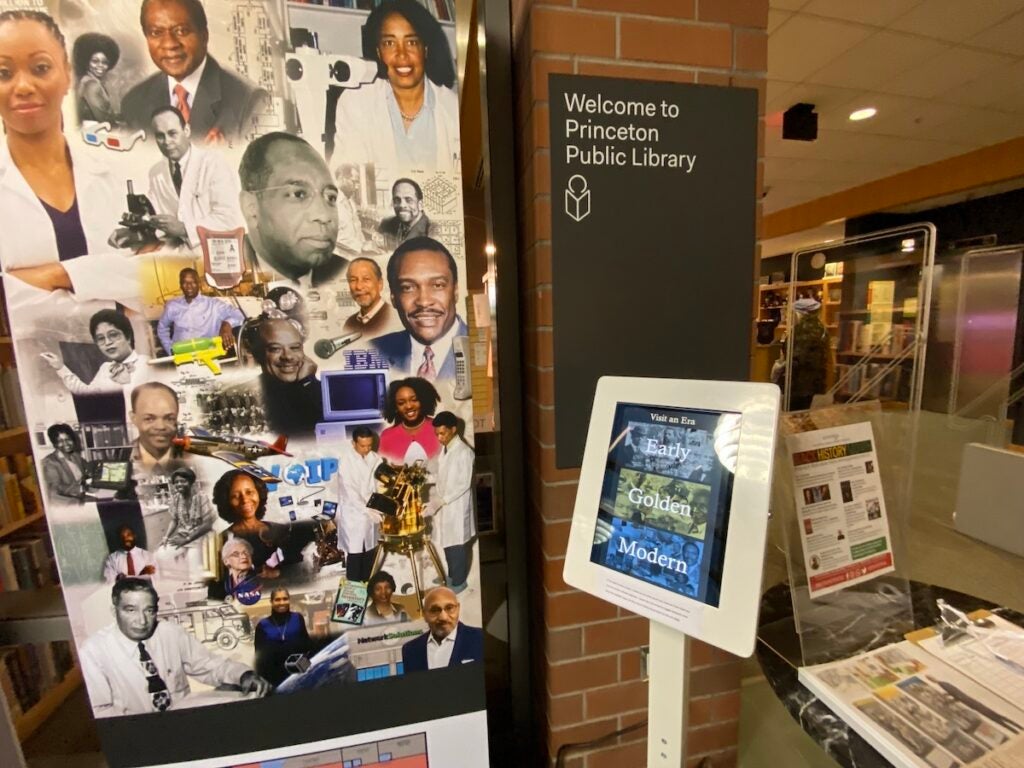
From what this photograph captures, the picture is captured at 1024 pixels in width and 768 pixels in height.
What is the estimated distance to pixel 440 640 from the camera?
106 cm

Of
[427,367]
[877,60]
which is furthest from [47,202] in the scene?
[877,60]

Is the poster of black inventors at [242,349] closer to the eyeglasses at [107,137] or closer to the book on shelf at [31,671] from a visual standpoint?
the eyeglasses at [107,137]

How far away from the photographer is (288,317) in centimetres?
92

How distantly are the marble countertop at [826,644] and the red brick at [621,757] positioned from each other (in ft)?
1.50

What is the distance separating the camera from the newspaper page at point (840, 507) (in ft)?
3.44

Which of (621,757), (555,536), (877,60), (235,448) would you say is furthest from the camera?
(877,60)

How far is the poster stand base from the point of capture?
2.39 feet

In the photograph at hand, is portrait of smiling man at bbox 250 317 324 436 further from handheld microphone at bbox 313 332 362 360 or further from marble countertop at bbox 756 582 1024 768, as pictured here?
marble countertop at bbox 756 582 1024 768

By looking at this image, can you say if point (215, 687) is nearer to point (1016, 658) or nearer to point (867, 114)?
point (1016, 658)

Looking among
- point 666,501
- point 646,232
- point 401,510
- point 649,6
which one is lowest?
point 401,510

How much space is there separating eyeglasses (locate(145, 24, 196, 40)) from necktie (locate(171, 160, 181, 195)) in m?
0.21

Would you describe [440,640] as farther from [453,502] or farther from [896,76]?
[896,76]

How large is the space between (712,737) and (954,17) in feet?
12.0

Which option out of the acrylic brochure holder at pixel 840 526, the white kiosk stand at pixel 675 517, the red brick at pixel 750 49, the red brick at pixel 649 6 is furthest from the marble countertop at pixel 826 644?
the red brick at pixel 649 6
